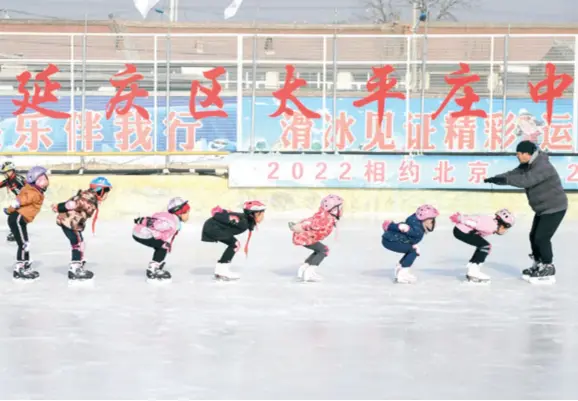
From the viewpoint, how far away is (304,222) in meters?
9.35

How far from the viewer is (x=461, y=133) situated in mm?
23609

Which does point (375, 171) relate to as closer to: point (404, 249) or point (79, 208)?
point (404, 249)

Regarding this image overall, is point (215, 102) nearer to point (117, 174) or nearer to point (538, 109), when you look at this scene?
point (117, 174)

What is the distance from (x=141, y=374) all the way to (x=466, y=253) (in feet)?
22.5

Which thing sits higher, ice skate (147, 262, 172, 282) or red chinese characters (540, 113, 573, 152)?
red chinese characters (540, 113, 573, 152)

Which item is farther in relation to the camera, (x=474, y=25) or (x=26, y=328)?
(x=474, y=25)

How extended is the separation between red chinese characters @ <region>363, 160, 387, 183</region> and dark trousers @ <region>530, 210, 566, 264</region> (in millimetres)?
7191

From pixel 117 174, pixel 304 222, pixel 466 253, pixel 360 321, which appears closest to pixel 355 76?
pixel 117 174

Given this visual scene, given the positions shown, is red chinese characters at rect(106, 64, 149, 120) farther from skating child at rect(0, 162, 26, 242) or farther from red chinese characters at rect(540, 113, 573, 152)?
skating child at rect(0, 162, 26, 242)

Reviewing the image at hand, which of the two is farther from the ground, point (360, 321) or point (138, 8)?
point (138, 8)

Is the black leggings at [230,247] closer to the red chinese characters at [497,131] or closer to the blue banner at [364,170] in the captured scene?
the blue banner at [364,170]

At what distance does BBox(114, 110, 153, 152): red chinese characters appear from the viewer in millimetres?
21891

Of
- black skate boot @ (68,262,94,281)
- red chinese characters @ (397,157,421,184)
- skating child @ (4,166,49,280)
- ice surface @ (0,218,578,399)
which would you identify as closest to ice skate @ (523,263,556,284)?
ice surface @ (0,218,578,399)

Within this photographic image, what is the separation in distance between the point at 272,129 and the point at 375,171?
708 cm
